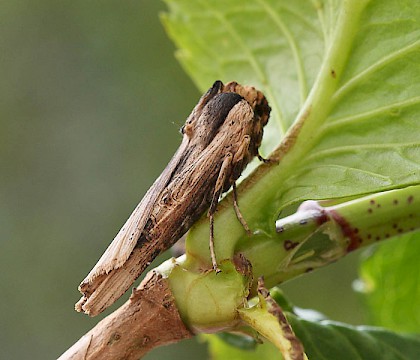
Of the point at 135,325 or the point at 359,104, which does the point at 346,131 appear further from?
the point at 135,325

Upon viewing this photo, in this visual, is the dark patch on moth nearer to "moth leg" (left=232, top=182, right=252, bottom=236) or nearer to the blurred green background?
"moth leg" (left=232, top=182, right=252, bottom=236)

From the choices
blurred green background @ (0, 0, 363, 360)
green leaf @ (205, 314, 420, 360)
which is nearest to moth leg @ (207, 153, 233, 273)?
Answer: green leaf @ (205, 314, 420, 360)

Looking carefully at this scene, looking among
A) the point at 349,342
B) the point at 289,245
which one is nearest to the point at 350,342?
the point at 349,342

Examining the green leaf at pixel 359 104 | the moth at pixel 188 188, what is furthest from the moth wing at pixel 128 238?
the green leaf at pixel 359 104

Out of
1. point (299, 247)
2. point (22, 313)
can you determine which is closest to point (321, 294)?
point (22, 313)

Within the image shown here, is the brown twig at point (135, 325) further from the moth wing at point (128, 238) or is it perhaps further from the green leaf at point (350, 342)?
the green leaf at point (350, 342)
